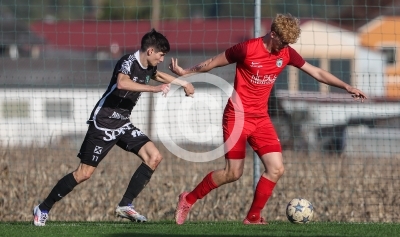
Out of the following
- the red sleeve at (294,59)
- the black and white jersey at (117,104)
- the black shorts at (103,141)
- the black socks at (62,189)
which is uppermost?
the red sleeve at (294,59)

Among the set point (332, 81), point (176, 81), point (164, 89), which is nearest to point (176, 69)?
point (176, 81)

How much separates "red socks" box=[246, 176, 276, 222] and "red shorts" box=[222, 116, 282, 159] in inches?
12.7

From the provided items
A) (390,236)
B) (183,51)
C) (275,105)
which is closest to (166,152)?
(275,105)

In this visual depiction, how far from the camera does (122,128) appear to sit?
375 inches

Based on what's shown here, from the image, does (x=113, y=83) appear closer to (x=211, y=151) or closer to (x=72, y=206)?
(x=72, y=206)

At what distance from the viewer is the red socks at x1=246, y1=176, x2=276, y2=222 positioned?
372 inches

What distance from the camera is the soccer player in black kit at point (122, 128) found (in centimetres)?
938

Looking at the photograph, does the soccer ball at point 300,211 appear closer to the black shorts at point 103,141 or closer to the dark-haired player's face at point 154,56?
the black shorts at point 103,141

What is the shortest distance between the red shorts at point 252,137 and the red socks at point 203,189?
363mm

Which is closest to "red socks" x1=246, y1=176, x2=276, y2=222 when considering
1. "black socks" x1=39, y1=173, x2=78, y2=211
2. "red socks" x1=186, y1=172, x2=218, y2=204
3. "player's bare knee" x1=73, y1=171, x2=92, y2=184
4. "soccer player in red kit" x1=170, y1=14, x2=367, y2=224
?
"soccer player in red kit" x1=170, y1=14, x2=367, y2=224

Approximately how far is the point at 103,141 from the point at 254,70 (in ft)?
5.94

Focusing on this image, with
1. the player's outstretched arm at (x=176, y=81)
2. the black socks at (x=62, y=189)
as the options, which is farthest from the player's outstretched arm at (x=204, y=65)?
the black socks at (x=62, y=189)

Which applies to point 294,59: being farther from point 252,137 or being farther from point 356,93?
point 252,137

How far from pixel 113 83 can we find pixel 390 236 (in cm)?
334
